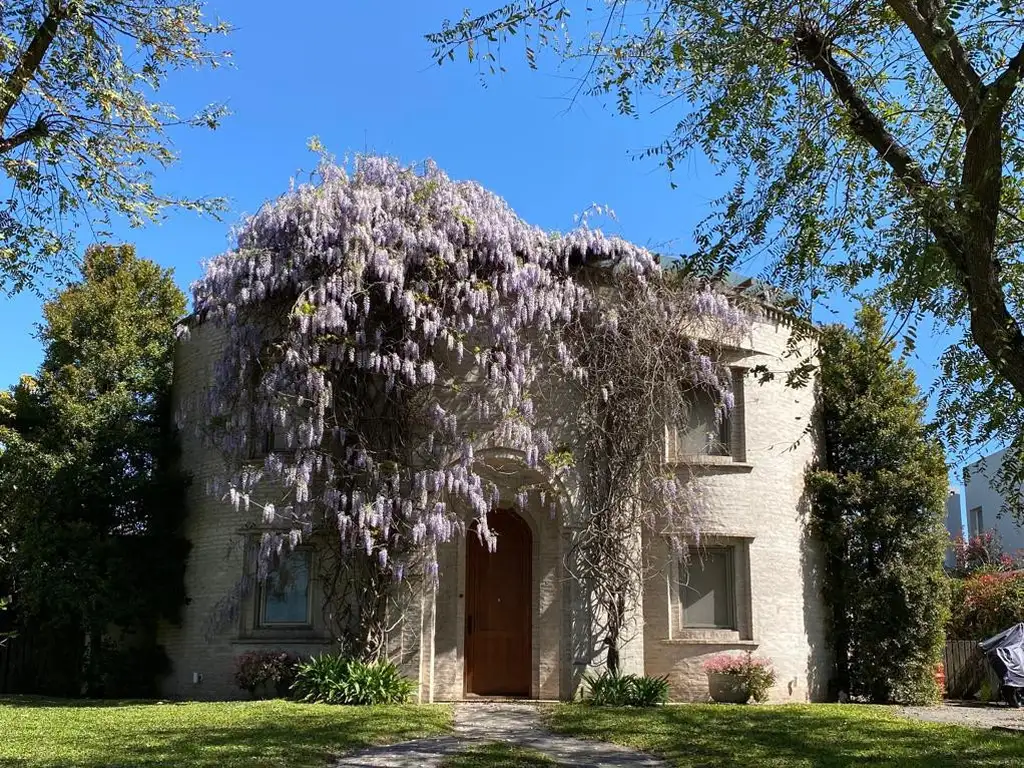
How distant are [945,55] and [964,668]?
14.8 meters

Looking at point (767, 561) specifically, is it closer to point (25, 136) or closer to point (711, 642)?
point (711, 642)

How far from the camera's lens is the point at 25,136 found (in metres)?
9.81

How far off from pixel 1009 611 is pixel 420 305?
13221 mm

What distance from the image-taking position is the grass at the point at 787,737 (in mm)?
10039

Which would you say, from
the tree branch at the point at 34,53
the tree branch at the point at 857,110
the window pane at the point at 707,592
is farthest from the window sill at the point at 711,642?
the tree branch at the point at 34,53

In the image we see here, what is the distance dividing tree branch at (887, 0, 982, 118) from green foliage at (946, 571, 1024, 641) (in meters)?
13.6

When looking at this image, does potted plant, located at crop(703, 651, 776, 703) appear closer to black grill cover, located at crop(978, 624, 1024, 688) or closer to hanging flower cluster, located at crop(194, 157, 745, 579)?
hanging flower cluster, located at crop(194, 157, 745, 579)

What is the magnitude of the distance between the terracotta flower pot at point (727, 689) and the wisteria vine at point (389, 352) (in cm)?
267

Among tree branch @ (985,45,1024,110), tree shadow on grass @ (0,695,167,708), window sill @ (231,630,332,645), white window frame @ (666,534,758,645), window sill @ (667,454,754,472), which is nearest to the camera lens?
tree branch @ (985,45,1024,110)

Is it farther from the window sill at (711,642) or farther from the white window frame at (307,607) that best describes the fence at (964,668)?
the white window frame at (307,607)

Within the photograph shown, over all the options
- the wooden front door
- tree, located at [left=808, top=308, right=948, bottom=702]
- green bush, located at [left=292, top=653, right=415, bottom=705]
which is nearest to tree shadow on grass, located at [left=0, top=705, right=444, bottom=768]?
green bush, located at [left=292, top=653, right=415, bottom=705]

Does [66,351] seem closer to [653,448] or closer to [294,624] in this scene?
[294,624]

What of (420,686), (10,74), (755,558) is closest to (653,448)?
(755,558)

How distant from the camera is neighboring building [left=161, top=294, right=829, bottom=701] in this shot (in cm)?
1514
